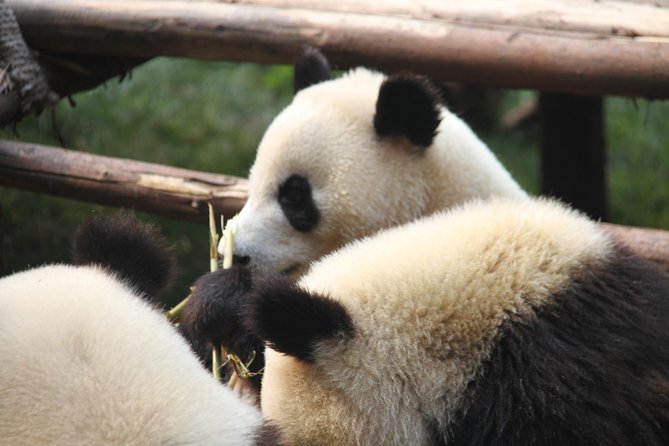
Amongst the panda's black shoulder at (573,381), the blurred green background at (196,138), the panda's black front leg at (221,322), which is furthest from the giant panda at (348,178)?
the blurred green background at (196,138)

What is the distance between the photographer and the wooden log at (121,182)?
11.4ft

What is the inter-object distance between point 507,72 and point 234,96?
4585mm

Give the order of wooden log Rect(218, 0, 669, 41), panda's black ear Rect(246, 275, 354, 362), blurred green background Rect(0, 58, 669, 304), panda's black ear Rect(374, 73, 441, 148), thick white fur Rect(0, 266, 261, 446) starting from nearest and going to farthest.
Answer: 1. thick white fur Rect(0, 266, 261, 446)
2. panda's black ear Rect(246, 275, 354, 362)
3. panda's black ear Rect(374, 73, 441, 148)
4. wooden log Rect(218, 0, 669, 41)
5. blurred green background Rect(0, 58, 669, 304)

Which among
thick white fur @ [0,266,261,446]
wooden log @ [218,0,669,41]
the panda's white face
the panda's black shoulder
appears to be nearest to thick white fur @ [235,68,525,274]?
the panda's white face

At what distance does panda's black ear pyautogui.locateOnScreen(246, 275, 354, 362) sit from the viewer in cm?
196

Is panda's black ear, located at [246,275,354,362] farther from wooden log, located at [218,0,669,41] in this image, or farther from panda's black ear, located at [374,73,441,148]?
wooden log, located at [218,0,669,41]

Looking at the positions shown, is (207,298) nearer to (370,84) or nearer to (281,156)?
(281,156)

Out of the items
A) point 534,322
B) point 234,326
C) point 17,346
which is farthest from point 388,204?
point 17,346

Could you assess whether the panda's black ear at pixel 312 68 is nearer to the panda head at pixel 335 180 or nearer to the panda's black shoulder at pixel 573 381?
the panda head at pixel 335 180

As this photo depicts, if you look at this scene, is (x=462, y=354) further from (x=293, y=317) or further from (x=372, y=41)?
(x=372, y=41)

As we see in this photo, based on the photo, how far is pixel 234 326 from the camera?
9.09 ft

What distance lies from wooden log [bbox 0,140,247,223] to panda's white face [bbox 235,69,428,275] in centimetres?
36

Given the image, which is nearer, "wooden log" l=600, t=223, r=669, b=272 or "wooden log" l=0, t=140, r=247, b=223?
"wooden log" l=600, t=223, r=669, b=272

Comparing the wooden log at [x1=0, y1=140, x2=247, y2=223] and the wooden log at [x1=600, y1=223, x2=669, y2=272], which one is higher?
the wooden log at [x1=600, y1=223, x2=669, y2=272]
